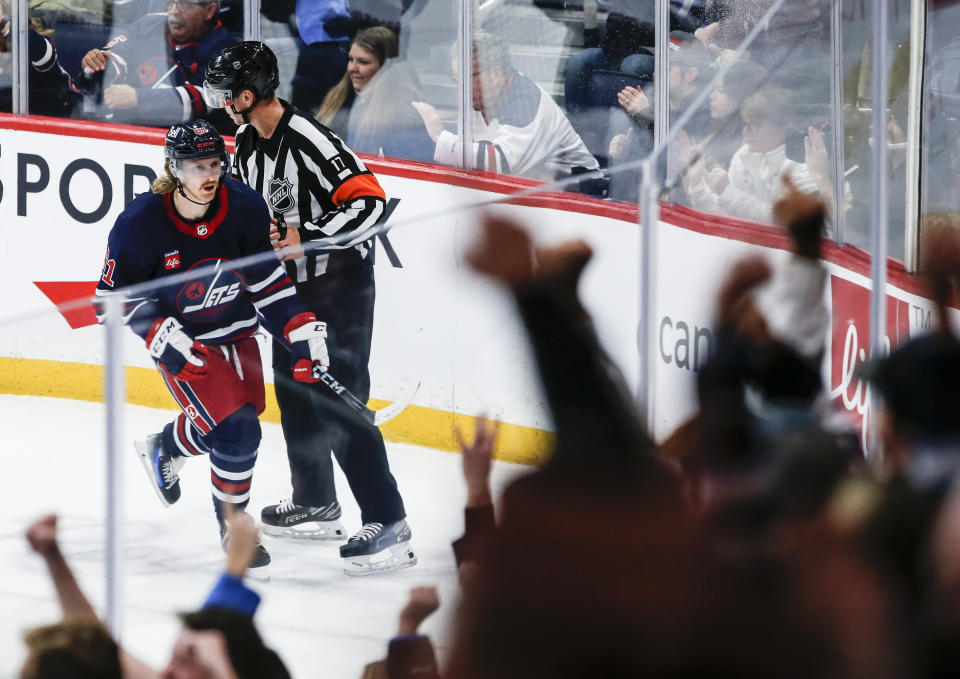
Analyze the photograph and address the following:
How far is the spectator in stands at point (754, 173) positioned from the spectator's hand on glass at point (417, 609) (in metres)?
0.84

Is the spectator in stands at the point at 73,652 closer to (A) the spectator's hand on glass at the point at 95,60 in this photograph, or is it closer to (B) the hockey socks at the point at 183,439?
(B) the hockey socks at the point at 183,439

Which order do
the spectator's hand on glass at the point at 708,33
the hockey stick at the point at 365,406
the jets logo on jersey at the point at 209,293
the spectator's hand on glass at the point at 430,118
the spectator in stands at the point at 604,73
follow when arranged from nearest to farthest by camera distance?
the jets logo on jersey at the point at 209,293 → the hockey stick at the point at 365,406 → the spectator's hand on glass at the point at 708,33 → the spectator in stands at the point at 604,73 → the spectator's hand on glass at the point at 430,118

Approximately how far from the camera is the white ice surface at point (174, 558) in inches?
60.2

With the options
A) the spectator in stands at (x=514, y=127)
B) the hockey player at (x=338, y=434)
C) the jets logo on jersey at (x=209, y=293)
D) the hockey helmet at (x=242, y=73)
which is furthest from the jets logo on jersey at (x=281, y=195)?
the jets logo on jersey at (x=209, y=293)

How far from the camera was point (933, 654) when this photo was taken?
106cm

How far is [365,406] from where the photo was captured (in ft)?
6.79

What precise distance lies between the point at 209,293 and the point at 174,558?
332mm

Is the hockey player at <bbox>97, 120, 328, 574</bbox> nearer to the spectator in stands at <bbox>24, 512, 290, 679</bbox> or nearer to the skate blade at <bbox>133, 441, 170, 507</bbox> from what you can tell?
the skate blade at <bbox>133, 441, 170, 507</bbox>

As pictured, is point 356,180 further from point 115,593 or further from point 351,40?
point 115,593

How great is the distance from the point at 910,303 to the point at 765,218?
273 millimetres

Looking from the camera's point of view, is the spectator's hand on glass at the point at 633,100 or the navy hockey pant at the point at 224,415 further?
the spectator's hand on glass at the point at 633,100

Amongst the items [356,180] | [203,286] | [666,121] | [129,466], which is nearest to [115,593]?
[129,466]

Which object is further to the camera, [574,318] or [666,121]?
[666,121]

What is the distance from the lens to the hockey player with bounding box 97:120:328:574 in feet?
5.62
